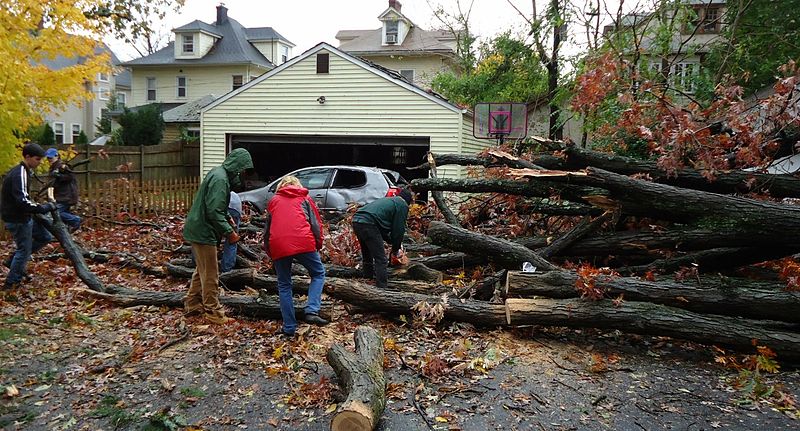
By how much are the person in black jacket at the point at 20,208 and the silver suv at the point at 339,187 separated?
222 inches

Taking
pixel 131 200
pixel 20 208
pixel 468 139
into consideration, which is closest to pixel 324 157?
pixel 468 139

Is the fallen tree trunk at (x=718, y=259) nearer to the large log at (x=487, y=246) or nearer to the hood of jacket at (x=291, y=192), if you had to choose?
the large log at (x=487, y=246)

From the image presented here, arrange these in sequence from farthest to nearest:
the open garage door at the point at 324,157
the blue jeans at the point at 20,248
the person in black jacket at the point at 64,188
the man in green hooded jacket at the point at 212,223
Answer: the open garage door at the point at 324,157 < the person in black jacket at the point at 64,188 < the blue jeans at the point at 20,248 < the man in green hooded jacket at the point at 212,223

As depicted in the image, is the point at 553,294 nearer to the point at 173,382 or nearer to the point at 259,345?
the point at 259,345

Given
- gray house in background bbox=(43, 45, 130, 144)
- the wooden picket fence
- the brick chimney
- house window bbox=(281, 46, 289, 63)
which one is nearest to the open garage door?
the wooden picket fence

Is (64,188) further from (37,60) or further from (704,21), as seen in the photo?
(704,21)

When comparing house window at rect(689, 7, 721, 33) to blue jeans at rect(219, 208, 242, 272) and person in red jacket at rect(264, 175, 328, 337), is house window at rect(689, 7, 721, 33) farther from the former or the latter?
blue jeans at rect(219, 208, 242, 272)

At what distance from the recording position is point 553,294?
18.8 feet

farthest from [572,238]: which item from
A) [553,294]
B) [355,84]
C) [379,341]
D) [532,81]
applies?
[532,81]

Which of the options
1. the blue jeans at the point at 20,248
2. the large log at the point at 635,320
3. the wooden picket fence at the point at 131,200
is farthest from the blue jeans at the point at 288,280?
the wooden picket fence at the point at 131,200

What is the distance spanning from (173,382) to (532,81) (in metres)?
19.7

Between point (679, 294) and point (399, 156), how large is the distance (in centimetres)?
1726

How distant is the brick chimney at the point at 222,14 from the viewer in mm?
35250

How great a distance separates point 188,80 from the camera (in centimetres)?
3288
